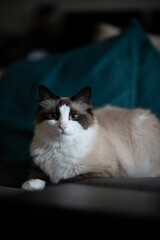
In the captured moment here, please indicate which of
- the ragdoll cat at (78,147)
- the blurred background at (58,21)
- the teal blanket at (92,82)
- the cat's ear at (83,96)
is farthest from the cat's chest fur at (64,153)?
the blurred background at (58,21)

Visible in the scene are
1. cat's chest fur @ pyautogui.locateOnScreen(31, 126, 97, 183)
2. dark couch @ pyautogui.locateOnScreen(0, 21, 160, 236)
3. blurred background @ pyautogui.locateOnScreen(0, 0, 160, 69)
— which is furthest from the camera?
blurred background @ pyautogui.locateOnScreen(0, 0, 160, 69)

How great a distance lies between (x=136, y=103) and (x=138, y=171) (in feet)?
1.82

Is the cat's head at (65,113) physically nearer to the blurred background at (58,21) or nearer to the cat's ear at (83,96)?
the cat's ear at (83,96)

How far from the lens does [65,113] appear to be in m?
1.65

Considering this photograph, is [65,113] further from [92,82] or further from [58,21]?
[58,21]

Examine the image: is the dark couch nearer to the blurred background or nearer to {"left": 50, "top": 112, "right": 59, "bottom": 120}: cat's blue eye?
{"left": 50, "top": 112, "right": 59, "bottom": 120}: cat's blue eye

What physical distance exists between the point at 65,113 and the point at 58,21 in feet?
11.3

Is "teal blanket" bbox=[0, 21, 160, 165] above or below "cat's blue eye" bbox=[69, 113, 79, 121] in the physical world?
above

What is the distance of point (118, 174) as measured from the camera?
178cm

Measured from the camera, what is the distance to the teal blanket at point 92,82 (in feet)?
7.56

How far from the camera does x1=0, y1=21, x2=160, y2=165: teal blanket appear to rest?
90.7 inches

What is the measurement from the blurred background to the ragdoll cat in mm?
2054

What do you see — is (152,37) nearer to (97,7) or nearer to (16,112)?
(16,112)

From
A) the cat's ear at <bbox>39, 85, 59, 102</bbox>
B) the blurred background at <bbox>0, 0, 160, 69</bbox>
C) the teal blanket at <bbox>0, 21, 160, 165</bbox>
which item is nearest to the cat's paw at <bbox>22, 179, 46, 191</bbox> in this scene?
the cat's ear at <bbox>39, 85, 59, 102</bbox>
